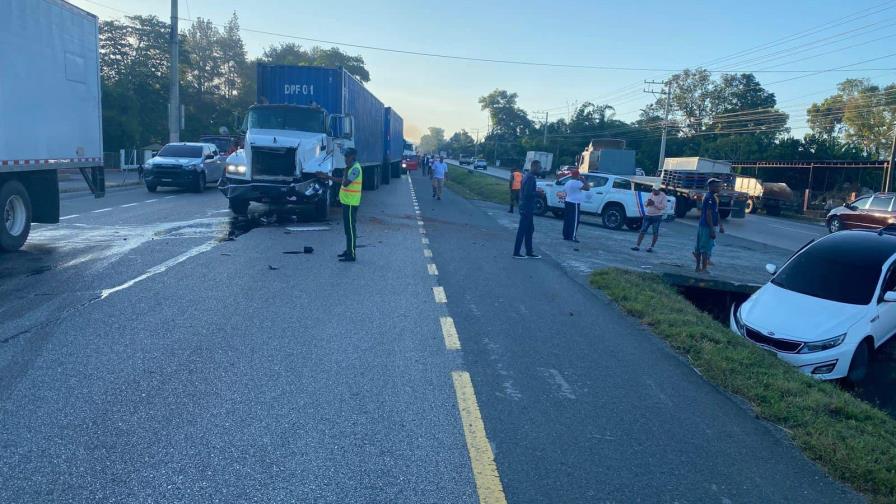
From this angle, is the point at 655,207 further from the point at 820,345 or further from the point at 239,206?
the point at 239,206

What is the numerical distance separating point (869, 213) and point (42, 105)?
25.4 meters

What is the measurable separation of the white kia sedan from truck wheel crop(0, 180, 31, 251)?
36.6 feet

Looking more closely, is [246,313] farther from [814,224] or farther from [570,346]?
[814,224]

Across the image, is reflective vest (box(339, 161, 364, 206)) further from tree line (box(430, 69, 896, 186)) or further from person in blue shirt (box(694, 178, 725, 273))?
tree line (box(430, 69, 896, 186))

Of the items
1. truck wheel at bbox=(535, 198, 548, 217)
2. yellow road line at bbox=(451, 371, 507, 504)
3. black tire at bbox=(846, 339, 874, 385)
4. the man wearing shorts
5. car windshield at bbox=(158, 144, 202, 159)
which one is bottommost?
black tire at bbox=(846, 339, 874, 385)

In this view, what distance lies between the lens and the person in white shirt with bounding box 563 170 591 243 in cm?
1762

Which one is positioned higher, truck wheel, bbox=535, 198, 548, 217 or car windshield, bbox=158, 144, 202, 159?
car windshield, bbox=158, 144, 202, 159

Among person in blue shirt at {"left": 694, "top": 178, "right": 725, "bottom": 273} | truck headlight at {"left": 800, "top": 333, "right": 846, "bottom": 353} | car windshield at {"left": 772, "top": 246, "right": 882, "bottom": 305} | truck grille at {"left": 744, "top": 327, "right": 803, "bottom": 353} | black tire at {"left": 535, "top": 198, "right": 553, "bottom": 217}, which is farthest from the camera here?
black tire at {"left": 535, "top": 198, "right": 553, "bottom": 217}

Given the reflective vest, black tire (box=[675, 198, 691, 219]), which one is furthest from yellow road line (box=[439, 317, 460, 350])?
black tire (box=[675, 198, 691, 219])

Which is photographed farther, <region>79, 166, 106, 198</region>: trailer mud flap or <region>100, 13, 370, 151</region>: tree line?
<region>100, 13, 370, 151</region>: tree line

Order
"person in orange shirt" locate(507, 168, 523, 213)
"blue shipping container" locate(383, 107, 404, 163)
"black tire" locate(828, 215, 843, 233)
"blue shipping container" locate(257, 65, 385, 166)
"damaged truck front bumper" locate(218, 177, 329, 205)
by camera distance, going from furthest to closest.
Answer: "blue shipping container" locate(383, 107, 404, 163) < "black tire" locate(828, 215, 843, 233) < "person in orange shirt" locate(507, 168, 523, 213) < "blue shipping container" locate(257, 65, 385, 166) < "damaged truck front bumper" locate(218, 177, 329, 205)

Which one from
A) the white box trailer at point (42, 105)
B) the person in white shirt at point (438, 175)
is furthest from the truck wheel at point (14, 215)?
the person in white shirt at point (438, 175)

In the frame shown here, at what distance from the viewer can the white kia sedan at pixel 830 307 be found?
27.7ft

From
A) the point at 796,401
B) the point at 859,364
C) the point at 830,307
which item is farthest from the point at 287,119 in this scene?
the point at 796,401
